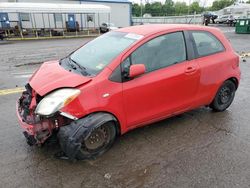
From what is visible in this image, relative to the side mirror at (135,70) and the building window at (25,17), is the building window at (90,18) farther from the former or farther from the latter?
the side mirror at (135,70)

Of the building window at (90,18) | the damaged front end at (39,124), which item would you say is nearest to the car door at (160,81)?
the damaged front end at (39,124)

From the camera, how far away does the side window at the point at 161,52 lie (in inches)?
144

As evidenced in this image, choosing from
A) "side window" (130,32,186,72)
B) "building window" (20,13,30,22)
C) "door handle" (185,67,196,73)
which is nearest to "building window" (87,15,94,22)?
"building window" (20,13,30,22)

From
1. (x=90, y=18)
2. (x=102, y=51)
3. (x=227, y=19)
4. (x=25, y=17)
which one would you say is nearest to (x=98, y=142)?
(x=102, y=51)

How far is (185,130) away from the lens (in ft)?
13.8

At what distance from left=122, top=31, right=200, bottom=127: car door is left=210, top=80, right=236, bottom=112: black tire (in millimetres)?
772

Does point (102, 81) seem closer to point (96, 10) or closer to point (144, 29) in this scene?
point (144, 29)

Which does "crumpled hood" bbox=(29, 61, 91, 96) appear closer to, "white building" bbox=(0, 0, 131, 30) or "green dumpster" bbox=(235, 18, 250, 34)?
"green dumpster" bbox=(235, 18, 250, 34)

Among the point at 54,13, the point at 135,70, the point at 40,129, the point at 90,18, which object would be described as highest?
the point at 135,70

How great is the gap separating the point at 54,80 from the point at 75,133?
0.82 m

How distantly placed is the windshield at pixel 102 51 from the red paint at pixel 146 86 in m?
0.14

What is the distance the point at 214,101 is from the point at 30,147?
3262mm

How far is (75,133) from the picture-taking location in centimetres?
306

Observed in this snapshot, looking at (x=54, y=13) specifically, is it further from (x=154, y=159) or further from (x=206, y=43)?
(x=154, y=159)
